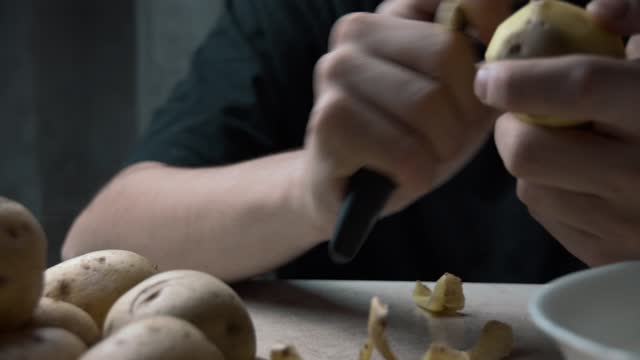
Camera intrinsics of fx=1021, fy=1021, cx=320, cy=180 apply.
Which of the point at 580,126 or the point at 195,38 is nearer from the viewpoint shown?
the point at 580,126

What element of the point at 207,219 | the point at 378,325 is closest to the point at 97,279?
the point at 378,325

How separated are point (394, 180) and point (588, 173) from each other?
0.10 m

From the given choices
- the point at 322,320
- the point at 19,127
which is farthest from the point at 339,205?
the point at 19,127

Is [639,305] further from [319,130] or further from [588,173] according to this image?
[319,130]

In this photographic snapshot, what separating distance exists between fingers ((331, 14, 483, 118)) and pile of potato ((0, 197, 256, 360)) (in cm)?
17

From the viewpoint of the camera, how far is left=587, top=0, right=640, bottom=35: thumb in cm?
45

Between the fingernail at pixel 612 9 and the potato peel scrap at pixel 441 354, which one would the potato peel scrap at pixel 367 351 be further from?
the fingernail at pixel 612 9

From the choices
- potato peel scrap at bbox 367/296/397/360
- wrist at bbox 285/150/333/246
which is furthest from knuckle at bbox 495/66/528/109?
wrist at bbox 285/150/333/246

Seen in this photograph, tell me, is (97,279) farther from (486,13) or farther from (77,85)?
(77,85)

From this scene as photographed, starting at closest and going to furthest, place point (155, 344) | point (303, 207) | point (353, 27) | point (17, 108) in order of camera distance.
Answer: point (155, 344) < point (353, 27) < point (303, 207) < point (17, 108)

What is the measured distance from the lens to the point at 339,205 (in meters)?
0.60

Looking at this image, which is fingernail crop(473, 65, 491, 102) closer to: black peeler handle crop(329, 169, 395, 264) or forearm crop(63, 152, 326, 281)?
black peeler handle crop(329, 169, 395, 264)

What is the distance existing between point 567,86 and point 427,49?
0.32 ft

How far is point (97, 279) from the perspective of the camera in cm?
44
